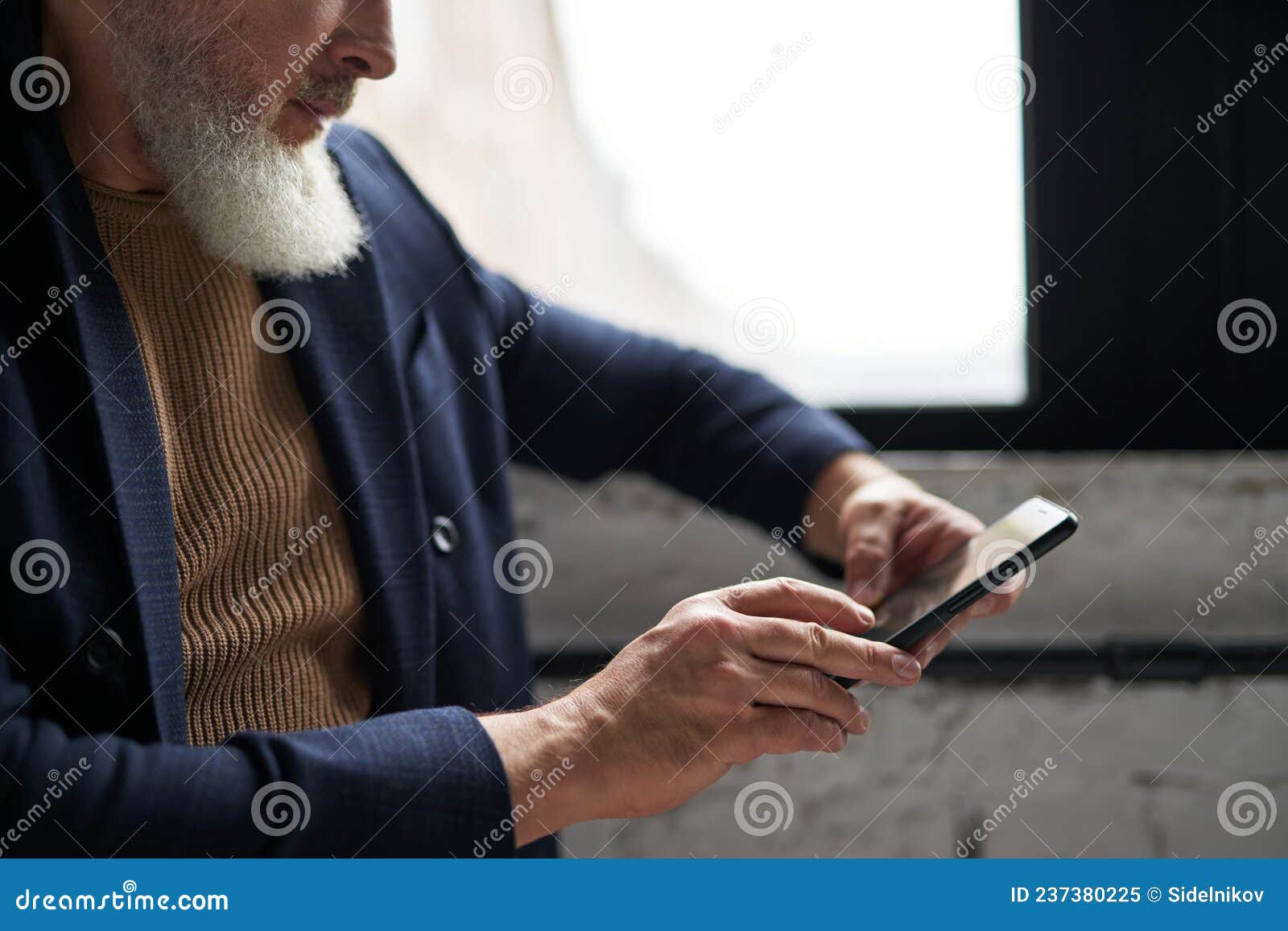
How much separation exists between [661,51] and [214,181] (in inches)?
28.7

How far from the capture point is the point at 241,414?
2.96ft

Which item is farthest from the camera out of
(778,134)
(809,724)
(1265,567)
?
(778,134)

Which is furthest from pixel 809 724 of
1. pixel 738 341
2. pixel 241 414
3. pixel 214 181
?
pixel 738 341

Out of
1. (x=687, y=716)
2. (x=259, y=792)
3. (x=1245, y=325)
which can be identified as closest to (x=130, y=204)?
(x=259, y=792)

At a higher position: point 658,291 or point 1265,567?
point 1265,567

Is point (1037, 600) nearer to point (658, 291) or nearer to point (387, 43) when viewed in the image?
point (658, 291)

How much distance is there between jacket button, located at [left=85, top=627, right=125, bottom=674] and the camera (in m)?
0.75

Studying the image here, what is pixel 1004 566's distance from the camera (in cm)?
75

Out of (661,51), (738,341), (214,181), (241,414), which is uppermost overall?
(661,51)

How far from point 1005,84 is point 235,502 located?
3.54 ft
